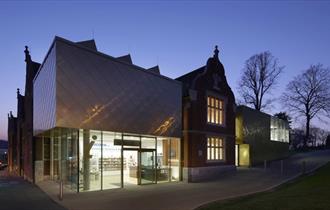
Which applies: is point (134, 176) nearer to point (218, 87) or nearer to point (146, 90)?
point (146, 90)

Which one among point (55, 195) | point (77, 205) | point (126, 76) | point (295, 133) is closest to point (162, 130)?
point (126, 76)

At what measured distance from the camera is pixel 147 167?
23.2 metres

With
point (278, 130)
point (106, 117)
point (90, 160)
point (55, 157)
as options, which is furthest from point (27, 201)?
point (278, 130)

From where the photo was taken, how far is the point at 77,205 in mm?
15008

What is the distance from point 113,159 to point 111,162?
0.67 feet

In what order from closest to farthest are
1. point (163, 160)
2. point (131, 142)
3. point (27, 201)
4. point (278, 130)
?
point (27, 201), point (131, 142), point (163, 160), point (278, 130)

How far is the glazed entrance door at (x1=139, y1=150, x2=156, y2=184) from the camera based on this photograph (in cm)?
2277

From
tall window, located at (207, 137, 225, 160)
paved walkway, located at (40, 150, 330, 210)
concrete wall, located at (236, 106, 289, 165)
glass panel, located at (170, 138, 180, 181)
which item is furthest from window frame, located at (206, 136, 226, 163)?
concrete wall, located at (236, 106, 289, 165)

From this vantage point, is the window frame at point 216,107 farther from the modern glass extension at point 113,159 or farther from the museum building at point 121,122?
the modern glass extension at point 113,159

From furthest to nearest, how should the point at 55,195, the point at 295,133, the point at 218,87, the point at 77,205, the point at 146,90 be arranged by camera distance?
1. the point at 295,133
2. the point at 218,87
3. the point at 146,90
4. the point at 55,195
5. the point at 77,205

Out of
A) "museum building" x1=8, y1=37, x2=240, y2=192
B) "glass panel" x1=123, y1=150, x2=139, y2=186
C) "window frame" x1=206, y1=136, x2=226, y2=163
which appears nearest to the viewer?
"museum building" x1=8, y1=37, x2=240, y2=192

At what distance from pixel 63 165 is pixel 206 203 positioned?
11.0 meters

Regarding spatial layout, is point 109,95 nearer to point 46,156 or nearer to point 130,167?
point 130,167

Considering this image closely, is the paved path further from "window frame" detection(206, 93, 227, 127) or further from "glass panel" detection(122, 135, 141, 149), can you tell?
"window frame" detection(206, 93, 227, 127)
